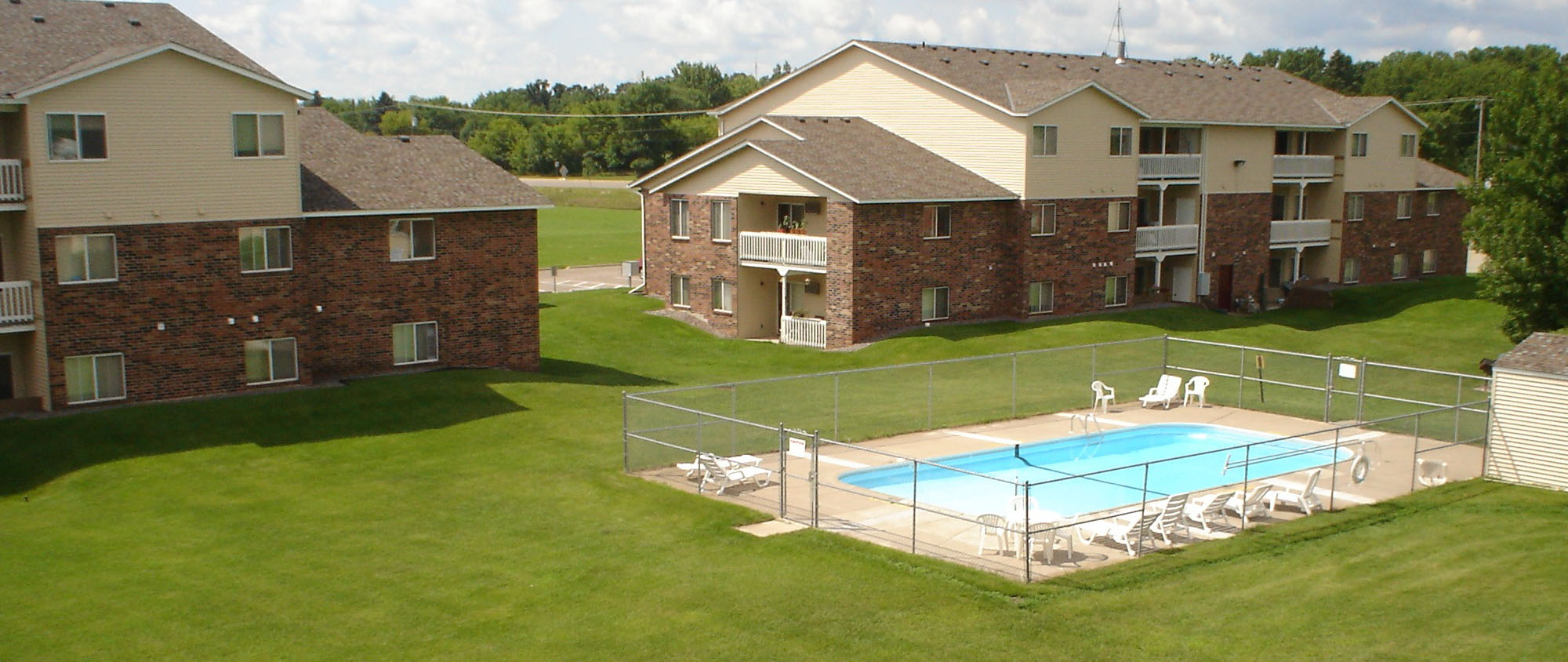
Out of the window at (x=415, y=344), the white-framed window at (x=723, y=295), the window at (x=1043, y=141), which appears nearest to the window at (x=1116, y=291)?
the window at (x=1043, y=141)

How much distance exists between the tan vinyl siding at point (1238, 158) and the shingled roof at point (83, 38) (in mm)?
37889

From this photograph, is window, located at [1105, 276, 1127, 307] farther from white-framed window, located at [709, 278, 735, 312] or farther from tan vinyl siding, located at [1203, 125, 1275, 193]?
white-framed window, located at [709, 278, 735, 312]

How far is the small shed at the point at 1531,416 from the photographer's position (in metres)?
26.5

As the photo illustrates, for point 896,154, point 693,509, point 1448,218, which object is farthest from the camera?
point 1448,218

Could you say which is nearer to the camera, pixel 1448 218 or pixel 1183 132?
pixel 1183 132

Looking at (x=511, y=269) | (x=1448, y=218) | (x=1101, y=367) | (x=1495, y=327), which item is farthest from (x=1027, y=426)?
(x=1448, y=218)

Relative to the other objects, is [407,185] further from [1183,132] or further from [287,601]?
[1183,132]

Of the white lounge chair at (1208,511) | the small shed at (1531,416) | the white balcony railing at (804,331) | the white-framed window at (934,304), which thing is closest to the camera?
the white lounge chair at (1208,511)

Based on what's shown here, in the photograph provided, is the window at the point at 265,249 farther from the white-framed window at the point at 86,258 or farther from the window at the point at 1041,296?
the window at the point at 1041,296

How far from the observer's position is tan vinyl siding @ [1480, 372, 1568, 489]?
87.1ft

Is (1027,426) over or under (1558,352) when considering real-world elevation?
under

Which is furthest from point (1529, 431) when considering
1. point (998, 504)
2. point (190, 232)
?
point (190, 232)

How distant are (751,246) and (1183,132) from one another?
20.1 metres

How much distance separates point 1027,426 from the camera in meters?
33.7
